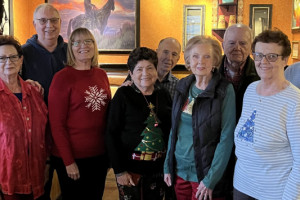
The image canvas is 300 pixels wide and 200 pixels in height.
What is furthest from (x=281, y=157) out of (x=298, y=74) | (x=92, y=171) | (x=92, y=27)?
(x=92, y=27)

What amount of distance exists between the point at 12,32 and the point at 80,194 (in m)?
3.59

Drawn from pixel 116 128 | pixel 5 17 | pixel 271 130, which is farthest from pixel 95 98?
pixel 5 17

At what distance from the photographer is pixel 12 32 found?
4.92 metres

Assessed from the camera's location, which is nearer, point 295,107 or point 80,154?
point 295,107

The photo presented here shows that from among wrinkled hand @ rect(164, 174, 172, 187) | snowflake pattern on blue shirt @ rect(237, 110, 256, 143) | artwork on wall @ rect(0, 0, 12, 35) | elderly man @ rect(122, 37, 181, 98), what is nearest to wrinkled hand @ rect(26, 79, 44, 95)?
elderly man @ rect(122, 37, 181, 98)

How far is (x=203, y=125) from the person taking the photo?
178 cm

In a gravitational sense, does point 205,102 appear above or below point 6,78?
below

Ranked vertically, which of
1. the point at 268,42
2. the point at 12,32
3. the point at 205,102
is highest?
the point at 12,32

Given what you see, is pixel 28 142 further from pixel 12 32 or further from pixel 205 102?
pixel 12 32

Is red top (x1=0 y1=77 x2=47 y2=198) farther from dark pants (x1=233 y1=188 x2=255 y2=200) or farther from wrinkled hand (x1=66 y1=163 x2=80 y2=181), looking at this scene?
dark pants (x1=233 y1=188 x2=255 y2=200)

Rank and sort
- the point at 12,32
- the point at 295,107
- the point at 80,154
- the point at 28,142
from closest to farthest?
the point at 295,107
the point at 28,142
the point at 80,154
the point at 12,32

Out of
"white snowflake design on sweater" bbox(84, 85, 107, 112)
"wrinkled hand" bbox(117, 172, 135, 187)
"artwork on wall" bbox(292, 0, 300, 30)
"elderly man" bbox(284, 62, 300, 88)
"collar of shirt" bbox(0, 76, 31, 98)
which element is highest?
"artwork on wall" bbox(292, 0, 300, 30)

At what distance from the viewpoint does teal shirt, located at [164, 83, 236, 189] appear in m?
1.77

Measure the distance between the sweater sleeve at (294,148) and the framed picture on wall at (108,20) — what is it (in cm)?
421
